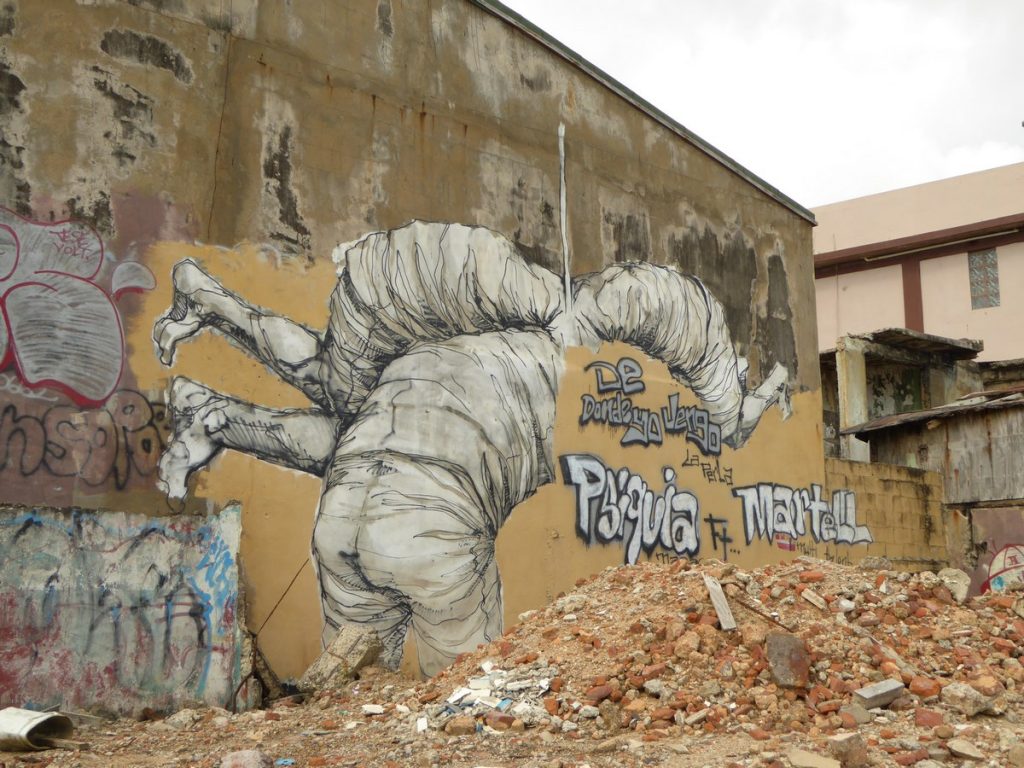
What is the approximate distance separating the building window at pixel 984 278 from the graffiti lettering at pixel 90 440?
23768 millimetres

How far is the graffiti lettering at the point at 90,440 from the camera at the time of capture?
8.70m

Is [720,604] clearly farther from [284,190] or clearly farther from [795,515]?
[795,515]

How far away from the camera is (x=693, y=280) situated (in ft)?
50.5

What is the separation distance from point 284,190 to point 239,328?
57.7 inches

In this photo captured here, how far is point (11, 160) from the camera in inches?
352

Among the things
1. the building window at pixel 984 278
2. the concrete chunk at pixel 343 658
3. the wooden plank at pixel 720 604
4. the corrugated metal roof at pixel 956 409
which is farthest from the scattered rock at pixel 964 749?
the building window at pixel 984 278

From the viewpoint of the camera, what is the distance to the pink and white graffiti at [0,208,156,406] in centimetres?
885

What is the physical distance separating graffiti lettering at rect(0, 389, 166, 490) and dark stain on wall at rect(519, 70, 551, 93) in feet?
20.8

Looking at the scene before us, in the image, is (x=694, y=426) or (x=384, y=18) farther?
(x=694, y=426)

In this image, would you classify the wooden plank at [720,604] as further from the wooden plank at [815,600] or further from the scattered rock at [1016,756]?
the scattered rock at [1016,756]

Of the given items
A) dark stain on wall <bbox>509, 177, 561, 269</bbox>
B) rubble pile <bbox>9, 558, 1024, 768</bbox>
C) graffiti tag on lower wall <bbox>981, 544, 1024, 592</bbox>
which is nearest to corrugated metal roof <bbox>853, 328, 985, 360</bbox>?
graffiti tag on lower wall <bbox>981, 544, 1024, 592</bbox>

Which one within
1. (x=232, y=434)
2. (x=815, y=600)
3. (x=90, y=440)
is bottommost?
(x=815, y=600)

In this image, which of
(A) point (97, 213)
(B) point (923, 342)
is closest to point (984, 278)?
(B) point (923, 342)

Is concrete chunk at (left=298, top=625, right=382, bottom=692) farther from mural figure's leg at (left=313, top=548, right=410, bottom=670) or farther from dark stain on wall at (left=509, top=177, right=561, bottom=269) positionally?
dark stain on wall at (left=509, top=177, right=561, bottom=269)
